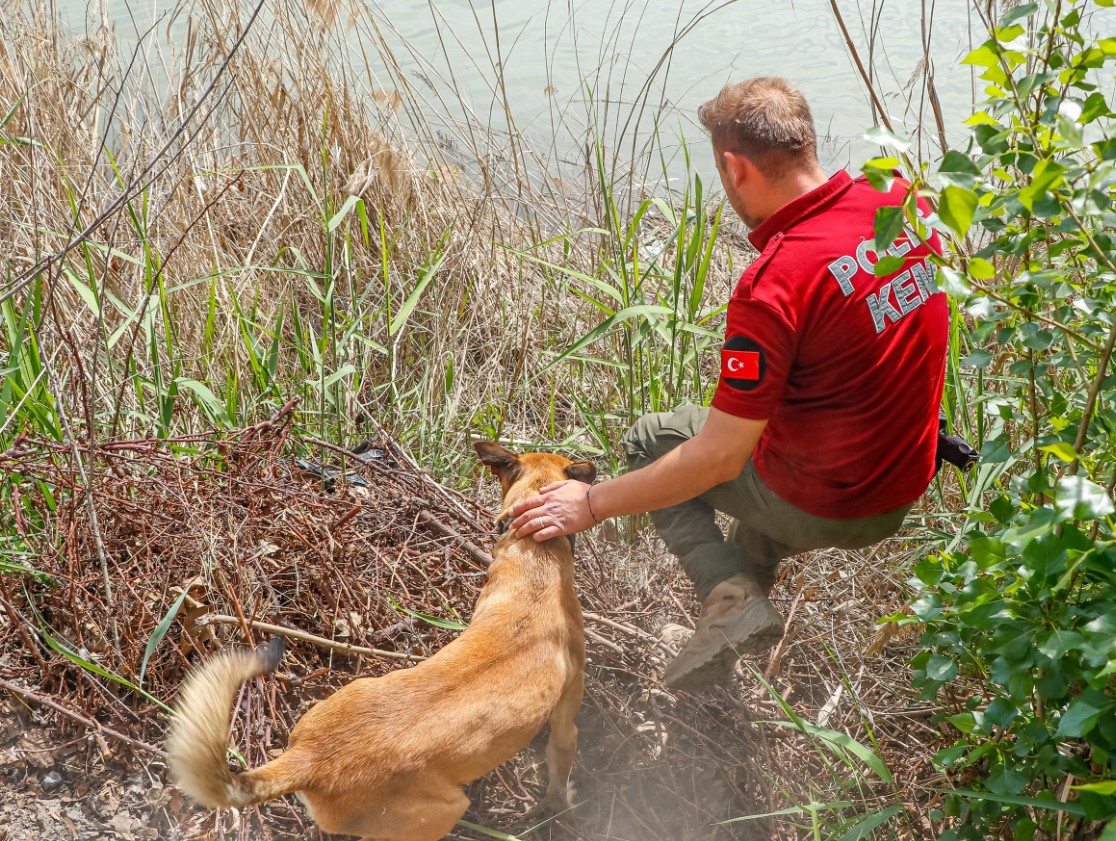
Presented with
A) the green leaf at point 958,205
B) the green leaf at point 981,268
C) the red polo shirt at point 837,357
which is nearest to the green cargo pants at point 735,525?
the red polo shirt at point 837,357

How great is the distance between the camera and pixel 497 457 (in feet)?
10.4

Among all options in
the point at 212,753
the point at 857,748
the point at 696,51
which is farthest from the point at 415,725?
the point at 696,51

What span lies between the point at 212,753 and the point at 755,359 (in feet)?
5.19

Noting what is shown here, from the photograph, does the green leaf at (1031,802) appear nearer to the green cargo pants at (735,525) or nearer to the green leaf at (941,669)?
the green leaf at (941,669)

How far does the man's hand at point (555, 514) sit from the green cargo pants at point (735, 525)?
0.46m

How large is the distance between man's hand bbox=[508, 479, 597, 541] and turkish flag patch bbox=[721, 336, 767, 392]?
0.62 metres

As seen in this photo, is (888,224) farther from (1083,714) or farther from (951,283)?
(1083,714)

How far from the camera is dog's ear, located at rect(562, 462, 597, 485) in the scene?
3.08m

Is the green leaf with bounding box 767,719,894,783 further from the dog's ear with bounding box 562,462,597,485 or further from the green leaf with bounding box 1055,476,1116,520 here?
the green leaf with bounding box 1055,476,1116,520

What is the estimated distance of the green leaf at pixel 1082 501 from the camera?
1.47 metres

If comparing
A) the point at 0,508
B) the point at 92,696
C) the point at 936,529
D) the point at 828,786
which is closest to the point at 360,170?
the point at 0,508

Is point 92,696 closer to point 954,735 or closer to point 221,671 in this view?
point 221,671

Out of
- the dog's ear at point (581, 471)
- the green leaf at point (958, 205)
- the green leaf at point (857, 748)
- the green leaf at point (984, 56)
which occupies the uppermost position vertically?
the green leaf at point (984, 56)

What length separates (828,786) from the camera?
2.96 m
